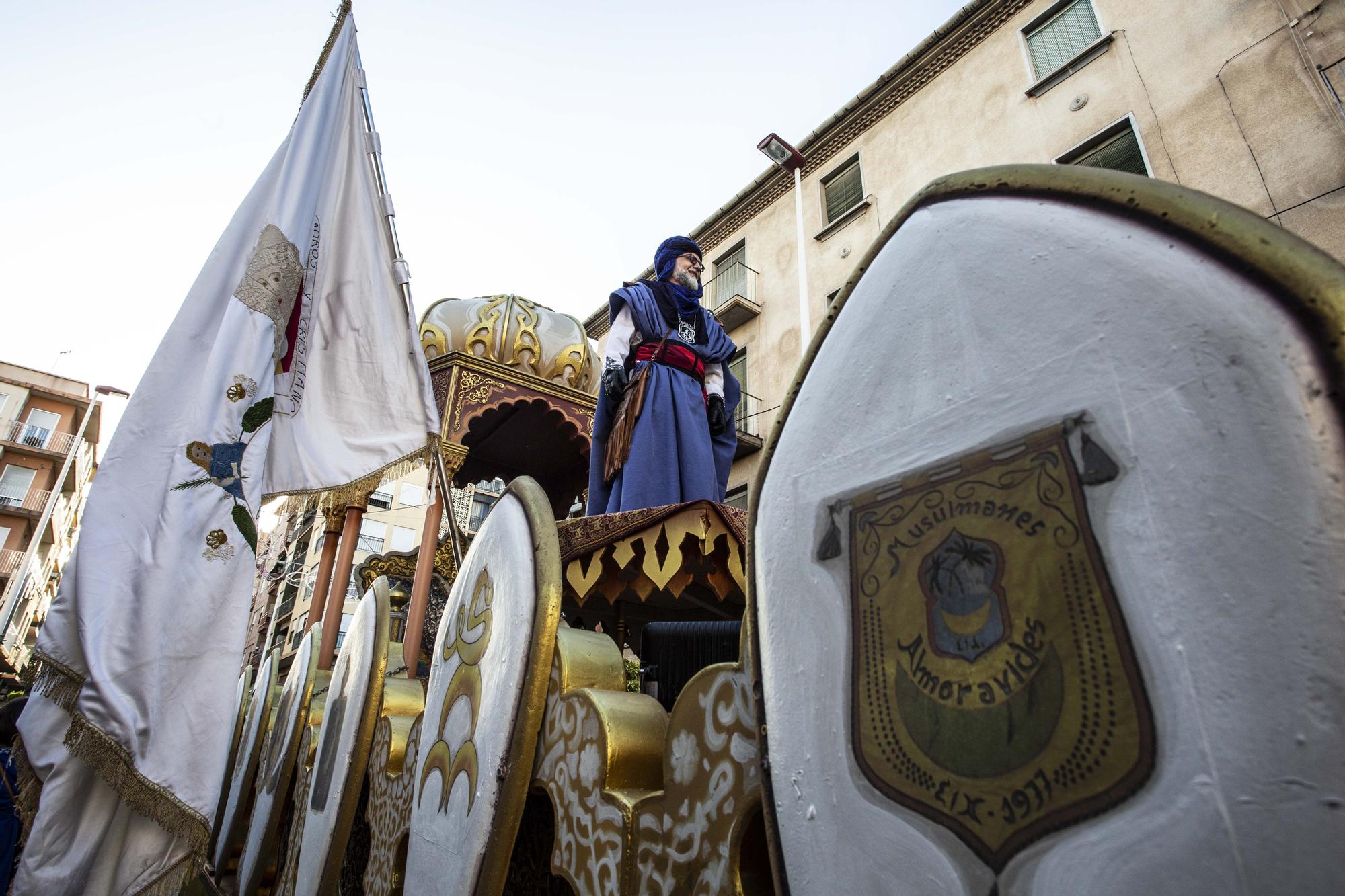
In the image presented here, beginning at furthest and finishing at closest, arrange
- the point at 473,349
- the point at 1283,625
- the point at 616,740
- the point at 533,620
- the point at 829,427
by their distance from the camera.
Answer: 1. the point at 473,349
2. the point at 533,620
3. the point at 616,740
4. the point at 829,427
5. the point at 1283,625

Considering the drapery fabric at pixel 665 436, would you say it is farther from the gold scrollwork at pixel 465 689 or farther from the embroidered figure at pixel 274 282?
the embroidered figure at pixel 274 282

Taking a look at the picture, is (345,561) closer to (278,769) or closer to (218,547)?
(278,769)

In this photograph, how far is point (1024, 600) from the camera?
69 centimetres

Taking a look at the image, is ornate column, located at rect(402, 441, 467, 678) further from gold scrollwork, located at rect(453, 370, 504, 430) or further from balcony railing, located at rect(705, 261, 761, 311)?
balcony railing, located at rect(705, 261, 761, 311)

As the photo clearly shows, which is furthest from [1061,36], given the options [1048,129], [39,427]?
[39,427]

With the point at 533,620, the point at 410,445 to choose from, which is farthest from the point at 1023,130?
the point at 533,620

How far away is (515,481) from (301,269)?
1.63 metres

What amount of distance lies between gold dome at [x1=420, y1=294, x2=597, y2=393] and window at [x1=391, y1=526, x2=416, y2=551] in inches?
966

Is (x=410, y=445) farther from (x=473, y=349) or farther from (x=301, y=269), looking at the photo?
(x=473, y=349)

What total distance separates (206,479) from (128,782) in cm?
91

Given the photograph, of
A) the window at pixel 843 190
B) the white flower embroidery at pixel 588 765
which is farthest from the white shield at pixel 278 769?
the window at pixel 843 190

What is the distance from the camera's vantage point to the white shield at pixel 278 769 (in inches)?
129

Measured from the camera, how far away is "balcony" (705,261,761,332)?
12.4 metres

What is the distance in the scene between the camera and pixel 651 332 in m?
3.29
